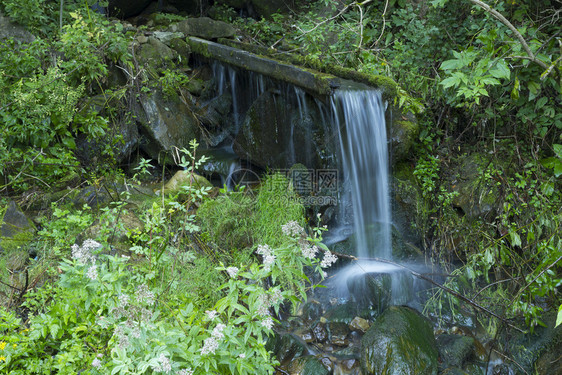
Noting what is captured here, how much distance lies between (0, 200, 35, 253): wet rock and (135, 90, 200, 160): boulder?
1.91 metres

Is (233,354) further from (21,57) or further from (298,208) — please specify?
(21,57)

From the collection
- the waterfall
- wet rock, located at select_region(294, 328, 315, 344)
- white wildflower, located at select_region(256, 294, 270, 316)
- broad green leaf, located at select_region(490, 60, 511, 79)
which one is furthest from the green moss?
white wildflower, located at select_region(256, 294, 270, 316)

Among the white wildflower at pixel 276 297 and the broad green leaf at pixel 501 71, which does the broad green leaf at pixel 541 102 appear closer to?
the broad green leaf at pixel 501 71

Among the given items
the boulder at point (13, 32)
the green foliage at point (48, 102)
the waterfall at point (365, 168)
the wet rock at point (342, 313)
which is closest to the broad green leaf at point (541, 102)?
the waterfall at point (365, 168)

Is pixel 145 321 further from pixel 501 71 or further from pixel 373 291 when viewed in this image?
pixel 501 71

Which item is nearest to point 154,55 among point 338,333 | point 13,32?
point 13,32

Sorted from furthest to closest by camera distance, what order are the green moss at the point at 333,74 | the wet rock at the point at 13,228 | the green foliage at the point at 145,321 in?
the green moss at the point at 333,74, the wet rock at the point at 13,228, the green foliage at the point at 145,321

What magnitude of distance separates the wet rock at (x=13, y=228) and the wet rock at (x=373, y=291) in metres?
3.39

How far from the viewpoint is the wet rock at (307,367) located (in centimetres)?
345

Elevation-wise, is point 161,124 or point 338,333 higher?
point 161,124

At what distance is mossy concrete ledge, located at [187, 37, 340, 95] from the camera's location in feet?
15.8

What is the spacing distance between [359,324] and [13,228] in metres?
3.58

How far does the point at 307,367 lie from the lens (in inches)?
136

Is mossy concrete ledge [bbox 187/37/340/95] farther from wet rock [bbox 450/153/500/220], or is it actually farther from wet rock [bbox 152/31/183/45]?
wet rock [bbox 450/153/500/220]
